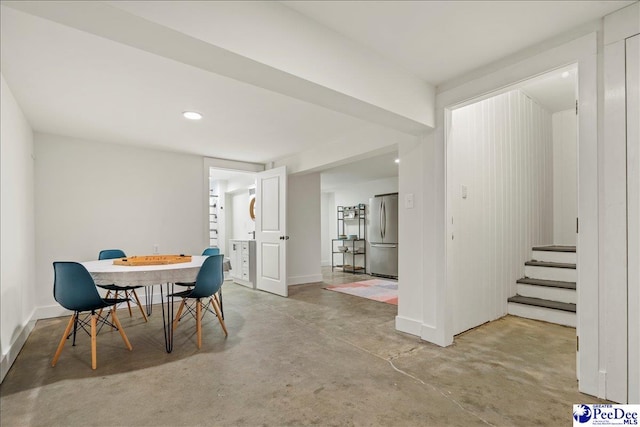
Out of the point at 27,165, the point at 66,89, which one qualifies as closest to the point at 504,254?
the point at 66,89

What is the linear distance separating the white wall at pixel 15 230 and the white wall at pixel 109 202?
0.73ft

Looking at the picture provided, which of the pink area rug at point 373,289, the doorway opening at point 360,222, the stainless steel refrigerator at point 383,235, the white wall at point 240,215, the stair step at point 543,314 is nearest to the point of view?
the stair step at point 543,314

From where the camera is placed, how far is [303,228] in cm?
602

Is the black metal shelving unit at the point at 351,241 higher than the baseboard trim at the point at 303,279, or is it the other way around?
the black metal shelving unit at the point at 351,241

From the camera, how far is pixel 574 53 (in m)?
2.00

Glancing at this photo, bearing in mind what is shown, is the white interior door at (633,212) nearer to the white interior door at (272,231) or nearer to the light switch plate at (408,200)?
the light switch plate at (408,200)

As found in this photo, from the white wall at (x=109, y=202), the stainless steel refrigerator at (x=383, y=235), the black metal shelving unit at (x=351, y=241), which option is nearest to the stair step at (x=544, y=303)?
the stainless steel refrigerator at (x=383, y=235)

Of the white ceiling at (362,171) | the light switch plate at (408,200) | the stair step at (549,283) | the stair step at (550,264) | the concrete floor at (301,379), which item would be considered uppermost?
the white ceiling at (362,171)

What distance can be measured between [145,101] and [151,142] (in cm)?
153

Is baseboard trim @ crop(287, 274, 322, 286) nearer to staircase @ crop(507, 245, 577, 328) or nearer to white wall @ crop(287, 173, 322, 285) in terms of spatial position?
white wall @ crop(287, 173, 322, 285)

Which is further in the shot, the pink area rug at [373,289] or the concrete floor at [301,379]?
the pink area rug at [373,289]

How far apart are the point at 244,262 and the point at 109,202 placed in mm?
2405

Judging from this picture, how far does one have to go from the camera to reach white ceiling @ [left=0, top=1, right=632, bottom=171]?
1.82 meters

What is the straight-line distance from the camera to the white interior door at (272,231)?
492cm
